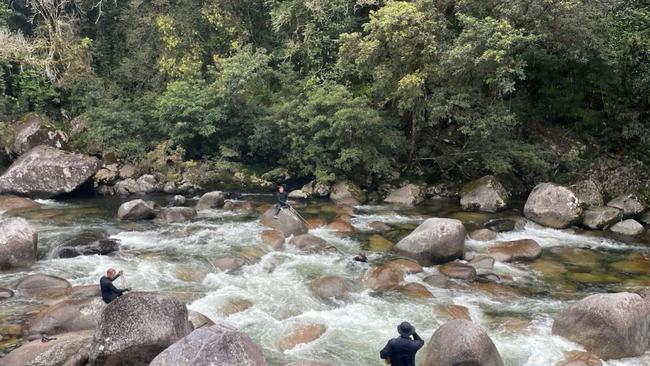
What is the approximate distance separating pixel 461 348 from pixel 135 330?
5880mm

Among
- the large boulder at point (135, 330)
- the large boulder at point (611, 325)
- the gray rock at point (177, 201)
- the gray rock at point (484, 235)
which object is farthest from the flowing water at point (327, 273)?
the large boulder at point (135, 330)

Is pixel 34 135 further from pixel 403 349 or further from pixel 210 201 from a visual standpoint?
pixel 403 349

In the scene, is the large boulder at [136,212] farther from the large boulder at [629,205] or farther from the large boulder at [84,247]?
the large boulder at [629,205]

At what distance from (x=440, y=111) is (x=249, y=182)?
32.9 ft

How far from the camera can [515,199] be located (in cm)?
2388

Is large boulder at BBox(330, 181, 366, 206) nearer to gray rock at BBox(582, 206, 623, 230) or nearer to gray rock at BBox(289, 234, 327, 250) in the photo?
gray rock at BBox(289, 234, 327, 250)

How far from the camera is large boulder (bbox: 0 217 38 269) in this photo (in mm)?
14906

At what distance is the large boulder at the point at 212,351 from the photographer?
781 centimetres

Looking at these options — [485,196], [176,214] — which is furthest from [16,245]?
[485,196]

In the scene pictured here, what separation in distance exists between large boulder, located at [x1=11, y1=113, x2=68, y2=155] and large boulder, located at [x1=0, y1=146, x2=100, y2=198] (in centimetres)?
164

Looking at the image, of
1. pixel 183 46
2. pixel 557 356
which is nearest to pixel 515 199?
pixel 557 356

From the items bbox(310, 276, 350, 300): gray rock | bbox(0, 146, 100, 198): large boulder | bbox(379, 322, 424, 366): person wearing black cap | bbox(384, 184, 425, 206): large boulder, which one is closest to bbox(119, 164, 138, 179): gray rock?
bbox(0, 146, 100, 198): large boulder

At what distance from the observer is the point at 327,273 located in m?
15.3

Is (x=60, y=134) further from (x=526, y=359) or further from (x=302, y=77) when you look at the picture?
(x=526, y=359)
